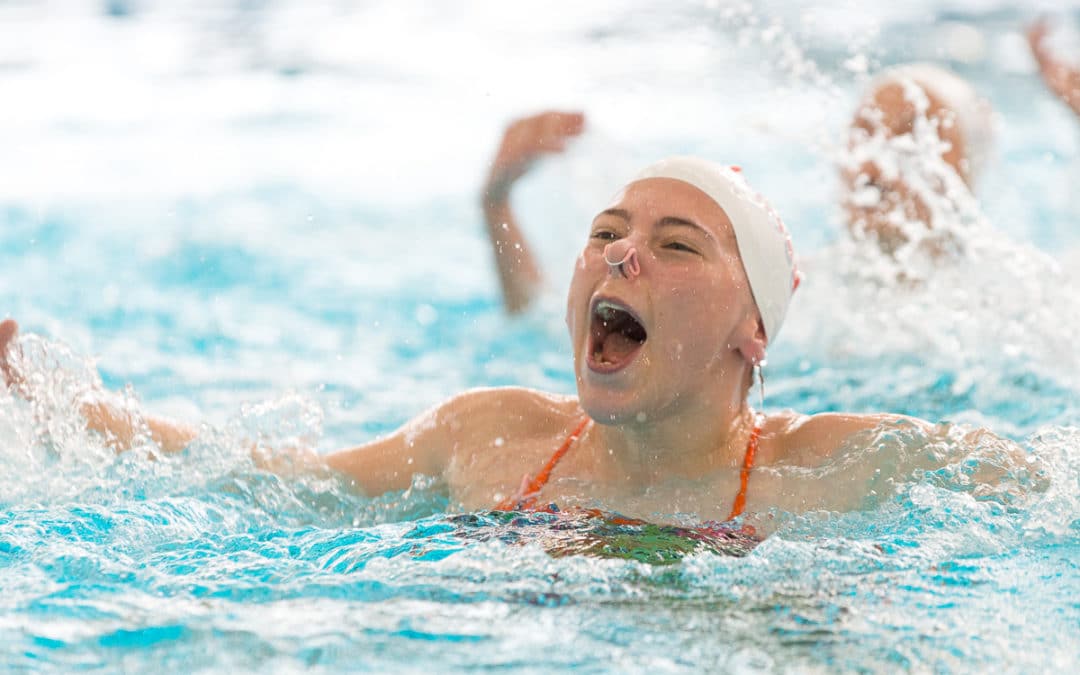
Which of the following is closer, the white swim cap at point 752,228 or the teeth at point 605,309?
the teeth at point 605,309

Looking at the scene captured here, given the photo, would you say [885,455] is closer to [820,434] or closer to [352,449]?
[820,434]

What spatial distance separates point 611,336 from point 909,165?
87.9 inches

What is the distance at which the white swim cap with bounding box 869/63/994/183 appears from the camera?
452cm

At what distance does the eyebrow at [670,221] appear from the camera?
8.23ft

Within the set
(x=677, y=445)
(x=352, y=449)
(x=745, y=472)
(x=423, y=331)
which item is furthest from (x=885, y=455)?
A: (x=423, y=331)

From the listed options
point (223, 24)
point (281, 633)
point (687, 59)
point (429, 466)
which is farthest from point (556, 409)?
point (223, 24)

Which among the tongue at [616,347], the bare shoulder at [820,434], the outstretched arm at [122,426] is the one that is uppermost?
the tongue at [616,347]

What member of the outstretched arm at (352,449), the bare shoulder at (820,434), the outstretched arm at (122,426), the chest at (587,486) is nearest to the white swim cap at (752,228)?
the bare shoulder at (820,434)

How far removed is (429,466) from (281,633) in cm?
85

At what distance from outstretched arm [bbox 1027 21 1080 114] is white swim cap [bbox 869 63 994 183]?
0.92 ft

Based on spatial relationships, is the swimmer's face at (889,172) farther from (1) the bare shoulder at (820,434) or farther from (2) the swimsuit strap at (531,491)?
(2) the swimsuit strap at (531,491)

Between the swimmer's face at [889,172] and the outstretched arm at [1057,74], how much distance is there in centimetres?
39

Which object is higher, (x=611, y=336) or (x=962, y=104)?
(x=962, y=104)

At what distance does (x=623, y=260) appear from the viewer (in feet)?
7.95
